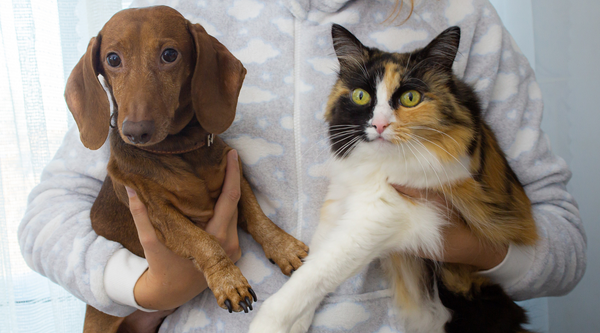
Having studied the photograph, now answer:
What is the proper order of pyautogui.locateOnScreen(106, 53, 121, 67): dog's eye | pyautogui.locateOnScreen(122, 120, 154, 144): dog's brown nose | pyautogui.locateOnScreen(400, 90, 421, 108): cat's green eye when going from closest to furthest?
pyautogui.locateOnScreen(122, 120, 154, 144): dog's brown nose < pyautogui.locateOnScreen(106, 53, 121, 67): dog's eye < pyautogui.locateOnScreen(400, 90, 421, 108): cat's green eye

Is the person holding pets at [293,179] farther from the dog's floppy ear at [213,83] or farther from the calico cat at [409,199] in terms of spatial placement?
the dog's floppy ear at [213,83]

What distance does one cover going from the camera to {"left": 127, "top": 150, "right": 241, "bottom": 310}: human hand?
93 cm

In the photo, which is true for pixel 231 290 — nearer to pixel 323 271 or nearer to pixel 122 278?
pixel 323 271

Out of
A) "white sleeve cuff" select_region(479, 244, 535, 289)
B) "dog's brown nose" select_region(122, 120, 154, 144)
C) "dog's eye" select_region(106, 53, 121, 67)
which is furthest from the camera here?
"white sleeve cuff" select_region(479, 244, 535, 289)

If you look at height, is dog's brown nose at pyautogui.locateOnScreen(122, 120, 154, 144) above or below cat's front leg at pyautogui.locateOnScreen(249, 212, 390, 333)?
above

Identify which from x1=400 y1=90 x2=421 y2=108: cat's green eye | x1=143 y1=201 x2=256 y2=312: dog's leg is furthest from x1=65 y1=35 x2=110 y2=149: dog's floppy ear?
x1=400 y1=90 x2=421 y2=108: cat's green eye

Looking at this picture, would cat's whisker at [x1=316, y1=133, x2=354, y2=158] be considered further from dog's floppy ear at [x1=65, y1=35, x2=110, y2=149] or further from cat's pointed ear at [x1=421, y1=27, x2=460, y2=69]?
dog's floppy ear at [x1=65, y1=35, x2=110, y2=149]

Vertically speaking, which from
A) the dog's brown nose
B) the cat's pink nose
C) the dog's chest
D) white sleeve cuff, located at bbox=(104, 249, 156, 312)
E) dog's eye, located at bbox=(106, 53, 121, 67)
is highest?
dog's eye, located at bbox=(106, 53, 121, 67)

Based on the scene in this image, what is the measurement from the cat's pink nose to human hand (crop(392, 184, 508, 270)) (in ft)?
0.62

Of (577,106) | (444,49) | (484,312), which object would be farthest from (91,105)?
(577,106)

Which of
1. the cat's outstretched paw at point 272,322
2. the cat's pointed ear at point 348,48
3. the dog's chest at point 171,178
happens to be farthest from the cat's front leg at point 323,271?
the cat's pointed ear at point 348,48

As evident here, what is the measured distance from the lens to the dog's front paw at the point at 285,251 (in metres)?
0.96

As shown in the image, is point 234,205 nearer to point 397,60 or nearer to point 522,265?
point 397,60

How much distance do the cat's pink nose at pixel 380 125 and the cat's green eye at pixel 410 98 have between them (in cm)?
A: 10
